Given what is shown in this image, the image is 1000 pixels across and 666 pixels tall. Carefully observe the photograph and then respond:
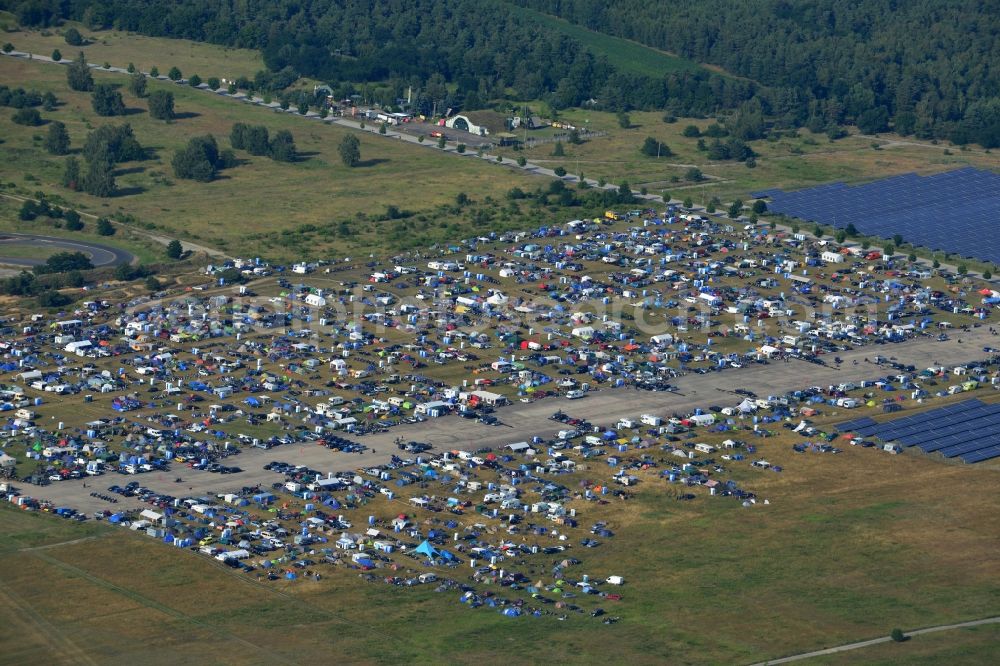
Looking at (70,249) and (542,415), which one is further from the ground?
(70,249)

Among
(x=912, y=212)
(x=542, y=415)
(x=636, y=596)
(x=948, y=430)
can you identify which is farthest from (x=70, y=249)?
(x=912, y=212)

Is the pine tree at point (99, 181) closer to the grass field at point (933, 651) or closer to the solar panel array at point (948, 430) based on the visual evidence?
the solar panel array at point (948, 430)

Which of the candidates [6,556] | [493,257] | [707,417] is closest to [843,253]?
[493,257]

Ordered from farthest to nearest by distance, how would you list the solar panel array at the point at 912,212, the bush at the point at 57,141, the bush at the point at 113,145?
the bush at the point at 57,141 < the bush at the point at 113,145 < the solar panel array at the point at 912,212

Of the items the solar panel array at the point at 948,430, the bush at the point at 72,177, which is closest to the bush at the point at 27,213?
the bush at the point at 72,177

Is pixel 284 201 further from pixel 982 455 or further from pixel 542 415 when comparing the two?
pixel 982 455

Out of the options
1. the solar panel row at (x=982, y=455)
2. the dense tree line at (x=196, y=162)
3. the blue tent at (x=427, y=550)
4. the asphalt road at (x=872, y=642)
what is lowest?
the blue tent at (x=427, y=550)

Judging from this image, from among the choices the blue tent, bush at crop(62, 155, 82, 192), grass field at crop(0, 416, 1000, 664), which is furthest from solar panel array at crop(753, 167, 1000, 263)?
the blue tent
